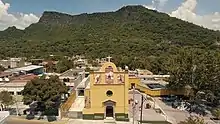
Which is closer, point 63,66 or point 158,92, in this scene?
point 158,92

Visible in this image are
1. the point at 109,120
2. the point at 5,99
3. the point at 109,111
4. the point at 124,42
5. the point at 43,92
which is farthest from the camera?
the point at 124,42

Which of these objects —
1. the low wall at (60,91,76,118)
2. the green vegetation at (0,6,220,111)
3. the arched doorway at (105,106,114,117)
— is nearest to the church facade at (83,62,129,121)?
the arched doorway at (105,106,114,117)

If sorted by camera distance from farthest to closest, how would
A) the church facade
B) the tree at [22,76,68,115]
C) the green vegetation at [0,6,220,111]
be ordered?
1. the green vegetation at [0,6,220,111]
2. the church facade
3. the tree at [22,76,68,115]

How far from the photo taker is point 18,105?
153 ft

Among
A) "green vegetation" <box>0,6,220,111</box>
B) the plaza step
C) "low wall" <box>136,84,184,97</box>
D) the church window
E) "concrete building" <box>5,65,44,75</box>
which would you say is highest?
"green vegetation" <box>0,6,220,111</box>

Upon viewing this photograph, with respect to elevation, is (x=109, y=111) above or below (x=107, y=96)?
below

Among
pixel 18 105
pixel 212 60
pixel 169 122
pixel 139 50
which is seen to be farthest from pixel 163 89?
pixel 139 50

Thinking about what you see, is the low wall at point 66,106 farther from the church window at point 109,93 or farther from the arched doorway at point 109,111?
the church window at point 109,93

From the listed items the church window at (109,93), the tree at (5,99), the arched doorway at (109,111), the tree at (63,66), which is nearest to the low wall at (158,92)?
the arched doorway at (109,111)

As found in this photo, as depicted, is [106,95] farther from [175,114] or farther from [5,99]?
[5,99]

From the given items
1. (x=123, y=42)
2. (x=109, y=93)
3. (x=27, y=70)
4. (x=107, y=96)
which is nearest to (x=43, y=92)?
(x=107, y=96)

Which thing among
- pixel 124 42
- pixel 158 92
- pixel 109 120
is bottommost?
pixel 109 120

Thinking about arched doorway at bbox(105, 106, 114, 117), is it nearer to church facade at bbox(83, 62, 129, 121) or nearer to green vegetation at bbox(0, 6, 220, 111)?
church facade at bbox(83, 62, 129, 121)

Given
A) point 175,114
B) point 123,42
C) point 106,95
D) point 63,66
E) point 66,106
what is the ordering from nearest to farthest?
point 106,95 < point 175,114 < point 66,106 < point 63,66 < point 123,42
